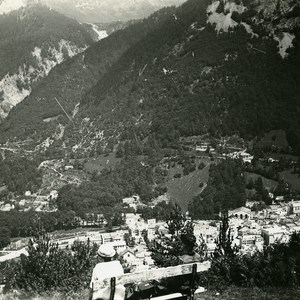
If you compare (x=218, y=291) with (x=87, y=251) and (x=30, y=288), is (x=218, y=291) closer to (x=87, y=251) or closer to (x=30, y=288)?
(x=30, y=288)

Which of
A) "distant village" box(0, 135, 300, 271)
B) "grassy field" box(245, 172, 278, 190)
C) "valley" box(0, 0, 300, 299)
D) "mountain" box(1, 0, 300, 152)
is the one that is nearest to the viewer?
"distant village" box(0, 135, 300, 271)

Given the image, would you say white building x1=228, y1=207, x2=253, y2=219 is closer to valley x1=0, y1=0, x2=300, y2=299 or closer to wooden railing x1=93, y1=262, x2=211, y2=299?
valley x1=0, y1=0, x2=300, y2=299

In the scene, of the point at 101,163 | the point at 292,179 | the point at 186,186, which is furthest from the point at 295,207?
the point at 101,163

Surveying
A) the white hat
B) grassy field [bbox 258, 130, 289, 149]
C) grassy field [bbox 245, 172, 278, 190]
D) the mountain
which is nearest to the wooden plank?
the white hat

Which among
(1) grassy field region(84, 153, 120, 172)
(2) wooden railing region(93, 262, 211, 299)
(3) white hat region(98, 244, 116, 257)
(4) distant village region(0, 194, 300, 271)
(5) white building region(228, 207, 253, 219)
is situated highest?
(1) grassy field region(84, 153, 120, 172)

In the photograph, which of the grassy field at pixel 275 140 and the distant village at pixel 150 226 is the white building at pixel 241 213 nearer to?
the distant village at pixel 150 226

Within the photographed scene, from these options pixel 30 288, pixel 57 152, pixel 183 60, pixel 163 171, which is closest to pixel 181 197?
pixel 163 171
